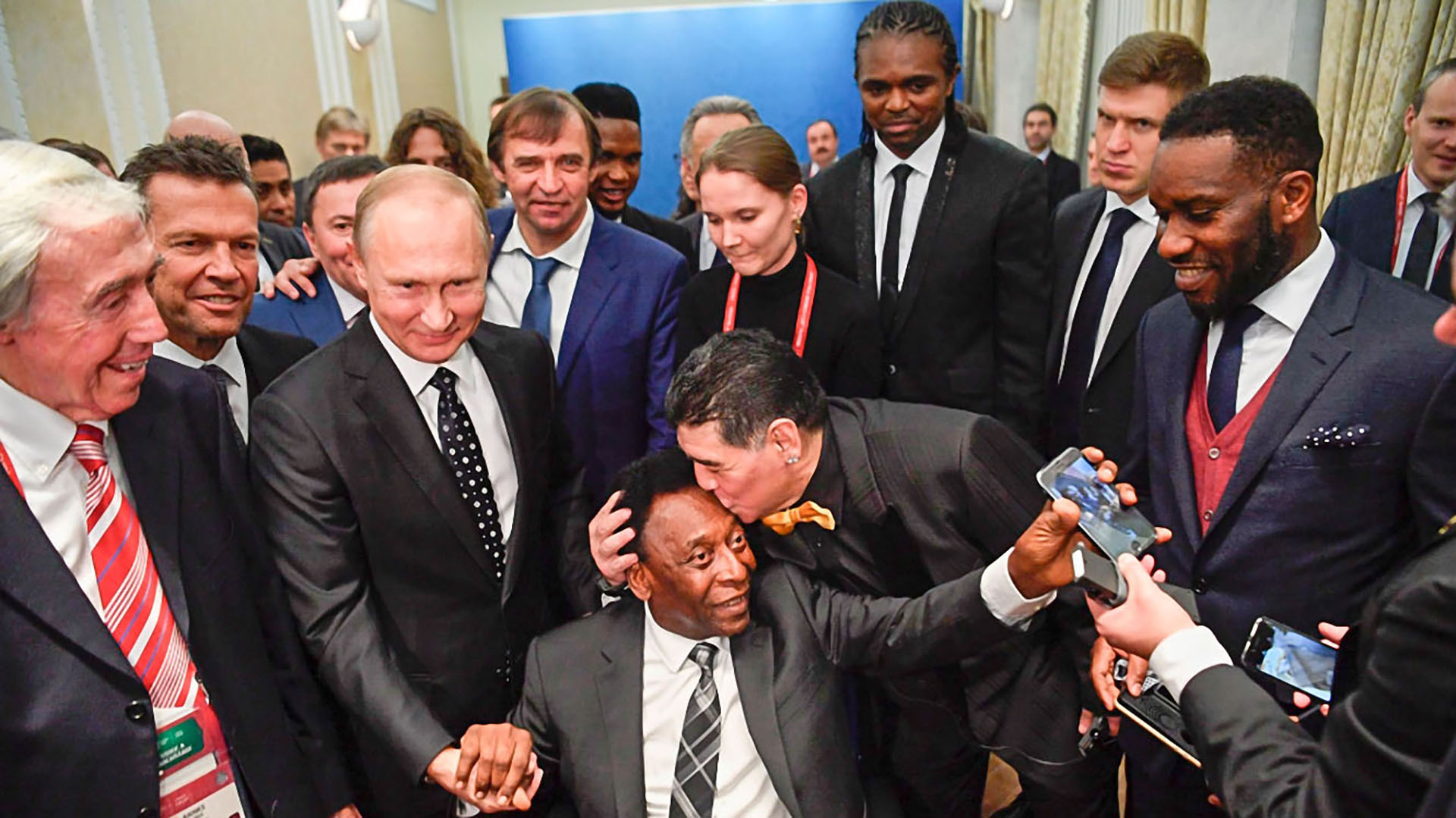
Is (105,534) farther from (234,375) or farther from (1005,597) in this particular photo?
(1005,597)

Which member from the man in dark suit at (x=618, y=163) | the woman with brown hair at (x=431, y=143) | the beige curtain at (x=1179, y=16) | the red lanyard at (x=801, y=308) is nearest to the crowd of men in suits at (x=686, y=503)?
the red lanyard at (x=801, y=308)

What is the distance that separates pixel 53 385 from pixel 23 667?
1.32ft

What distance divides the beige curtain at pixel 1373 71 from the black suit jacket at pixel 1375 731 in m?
Answer: 3.13

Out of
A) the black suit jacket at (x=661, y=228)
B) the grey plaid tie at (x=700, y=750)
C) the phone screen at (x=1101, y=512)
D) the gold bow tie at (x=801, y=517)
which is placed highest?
the black suit jacket at (x=661, y=228)

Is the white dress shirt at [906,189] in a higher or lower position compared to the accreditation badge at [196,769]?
higher

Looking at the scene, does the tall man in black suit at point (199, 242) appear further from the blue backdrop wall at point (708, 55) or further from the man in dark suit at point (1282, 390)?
the blue backdrop wall at point (708, 55)

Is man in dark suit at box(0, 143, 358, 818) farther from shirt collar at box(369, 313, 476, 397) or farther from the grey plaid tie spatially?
the grey plaid tie

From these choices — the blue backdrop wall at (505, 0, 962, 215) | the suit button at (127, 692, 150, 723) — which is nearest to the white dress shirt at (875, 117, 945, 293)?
the suit button at (127, 692, 150, 723)

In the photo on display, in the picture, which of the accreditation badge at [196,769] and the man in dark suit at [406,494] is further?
the man in dark suit at [406,494]

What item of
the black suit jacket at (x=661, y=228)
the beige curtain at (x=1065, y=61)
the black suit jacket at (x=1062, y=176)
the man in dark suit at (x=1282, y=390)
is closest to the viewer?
the man in dark suit at (x=1282, y=390)

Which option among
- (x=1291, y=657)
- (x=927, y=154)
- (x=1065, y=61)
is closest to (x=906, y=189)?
(x=927, y=154)

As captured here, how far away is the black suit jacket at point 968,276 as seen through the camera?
2.49 metres

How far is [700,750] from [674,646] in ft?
0.73

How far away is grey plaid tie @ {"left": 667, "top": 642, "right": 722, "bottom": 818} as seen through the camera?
1.91 m
